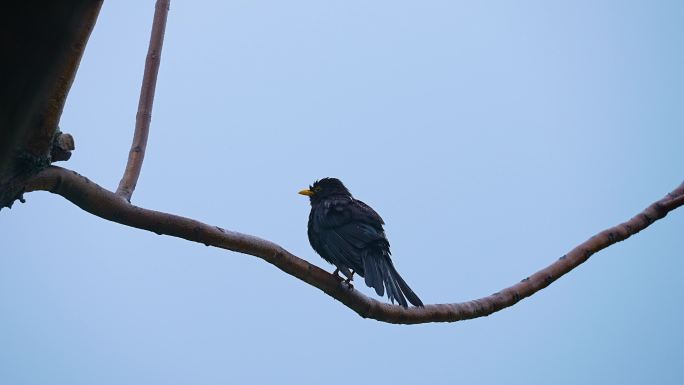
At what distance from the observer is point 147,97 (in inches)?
123

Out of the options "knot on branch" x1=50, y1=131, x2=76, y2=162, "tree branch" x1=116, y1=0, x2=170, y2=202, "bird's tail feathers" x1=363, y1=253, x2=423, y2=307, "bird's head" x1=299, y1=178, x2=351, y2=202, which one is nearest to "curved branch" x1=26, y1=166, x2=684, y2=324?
"knot on branch" x1=50, y1=131, x2=76, y2=162

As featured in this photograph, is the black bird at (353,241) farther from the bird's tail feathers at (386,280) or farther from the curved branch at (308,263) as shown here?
the curved branch at (308,263)

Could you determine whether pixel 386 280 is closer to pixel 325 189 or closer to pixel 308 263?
pixel 308 263

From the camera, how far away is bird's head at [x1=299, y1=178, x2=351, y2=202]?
6.86 meters

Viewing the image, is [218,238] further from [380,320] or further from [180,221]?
[380,320]

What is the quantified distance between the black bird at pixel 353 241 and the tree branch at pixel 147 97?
1912 mm

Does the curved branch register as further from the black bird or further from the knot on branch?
the black bird

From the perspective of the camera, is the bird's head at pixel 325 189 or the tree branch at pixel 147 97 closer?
the tree branch at pixel 147 97

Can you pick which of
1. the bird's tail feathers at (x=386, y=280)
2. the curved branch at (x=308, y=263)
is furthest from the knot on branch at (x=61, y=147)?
the bird's tail feathers at (x=386, y=280)

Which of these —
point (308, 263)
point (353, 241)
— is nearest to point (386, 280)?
point (353, 241)

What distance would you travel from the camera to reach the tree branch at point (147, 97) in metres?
2.93

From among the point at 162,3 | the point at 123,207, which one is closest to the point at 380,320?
the point at 123,207

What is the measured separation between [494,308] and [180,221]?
73.4 inches

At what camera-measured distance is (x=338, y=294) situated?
10.4ft
